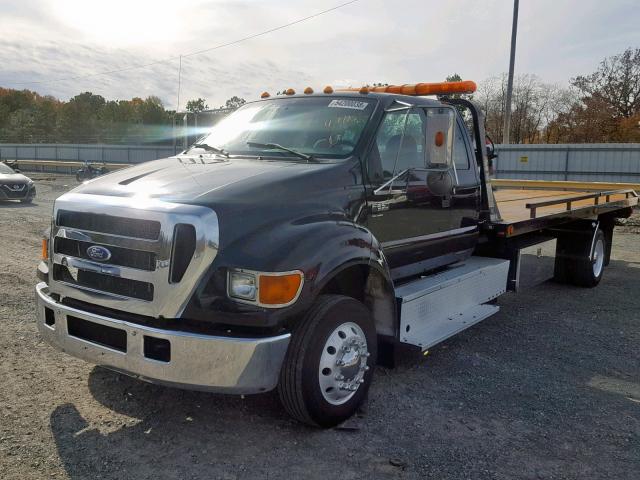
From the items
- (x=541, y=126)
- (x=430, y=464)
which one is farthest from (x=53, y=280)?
(x=541, y=126)

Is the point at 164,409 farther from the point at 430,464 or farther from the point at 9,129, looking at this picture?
the point at 9,129

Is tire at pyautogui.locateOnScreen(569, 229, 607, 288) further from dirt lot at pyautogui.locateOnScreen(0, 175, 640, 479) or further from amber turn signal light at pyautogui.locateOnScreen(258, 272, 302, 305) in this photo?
amber turn signal light at pyautogui.locateOnScreen(258, 272, 302, 305)

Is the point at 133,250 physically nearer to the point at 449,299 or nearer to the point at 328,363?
the point at 328,363

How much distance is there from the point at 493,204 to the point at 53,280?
4.13 m

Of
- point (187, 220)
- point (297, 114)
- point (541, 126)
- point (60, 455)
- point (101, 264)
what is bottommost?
point (60, 455)

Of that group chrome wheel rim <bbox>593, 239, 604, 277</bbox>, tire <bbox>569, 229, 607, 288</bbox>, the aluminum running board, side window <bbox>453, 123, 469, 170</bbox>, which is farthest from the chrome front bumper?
chrome wheel rim <bbox>593, 239, 604, 277</bbox>

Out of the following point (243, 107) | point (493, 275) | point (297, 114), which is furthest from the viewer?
point (493, 275)

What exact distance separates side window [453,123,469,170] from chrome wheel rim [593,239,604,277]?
3.43m

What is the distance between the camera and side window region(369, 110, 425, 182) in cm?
427

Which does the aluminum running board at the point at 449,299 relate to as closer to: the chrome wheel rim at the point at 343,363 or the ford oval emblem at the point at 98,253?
the chrome wheel rim at the point at 343,363

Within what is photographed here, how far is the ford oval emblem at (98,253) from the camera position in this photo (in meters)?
3.41

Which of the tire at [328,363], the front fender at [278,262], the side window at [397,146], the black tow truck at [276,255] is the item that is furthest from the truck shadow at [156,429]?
the side window at [397,146]

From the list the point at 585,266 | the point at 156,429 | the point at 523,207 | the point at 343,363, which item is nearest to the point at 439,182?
the point at 343,363

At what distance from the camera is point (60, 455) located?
129 inches
